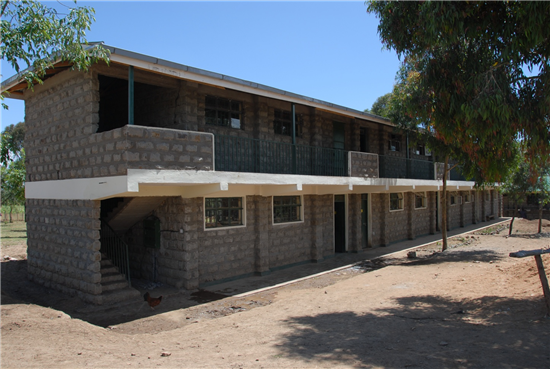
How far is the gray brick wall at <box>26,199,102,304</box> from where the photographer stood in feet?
29.7

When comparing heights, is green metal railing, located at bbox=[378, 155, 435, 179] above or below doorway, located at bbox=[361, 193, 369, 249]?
above

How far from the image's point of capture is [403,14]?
26.2 feet

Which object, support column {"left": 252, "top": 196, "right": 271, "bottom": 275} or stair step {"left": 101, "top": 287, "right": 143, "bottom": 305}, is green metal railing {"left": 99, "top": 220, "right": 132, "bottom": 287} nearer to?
stair step {"left": 101, "top": 287, "right": 143, "bottom": 305}

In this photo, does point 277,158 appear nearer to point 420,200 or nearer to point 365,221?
point 365,221

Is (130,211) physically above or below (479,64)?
below

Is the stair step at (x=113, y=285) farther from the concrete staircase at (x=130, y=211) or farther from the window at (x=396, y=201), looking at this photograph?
the window at (x=396, y=201)

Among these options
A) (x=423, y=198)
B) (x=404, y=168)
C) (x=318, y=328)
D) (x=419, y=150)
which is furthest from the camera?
(x=419, y=150)

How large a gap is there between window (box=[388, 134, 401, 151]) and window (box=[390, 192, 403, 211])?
85.0 inches

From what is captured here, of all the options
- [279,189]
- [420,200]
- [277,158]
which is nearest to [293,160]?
[279,189]

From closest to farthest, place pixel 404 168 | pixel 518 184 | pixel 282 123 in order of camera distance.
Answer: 1. pixel 282 123
2. pixel 404 168
3. pixel 518 184

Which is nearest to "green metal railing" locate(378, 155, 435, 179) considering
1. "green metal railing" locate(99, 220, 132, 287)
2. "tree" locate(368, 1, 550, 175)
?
"tree" locate(368, 1, 550, 175)

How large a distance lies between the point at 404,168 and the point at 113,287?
13.3 meters

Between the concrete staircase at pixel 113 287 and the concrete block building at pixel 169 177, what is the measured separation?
28 millimetres

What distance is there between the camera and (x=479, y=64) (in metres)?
7.87
